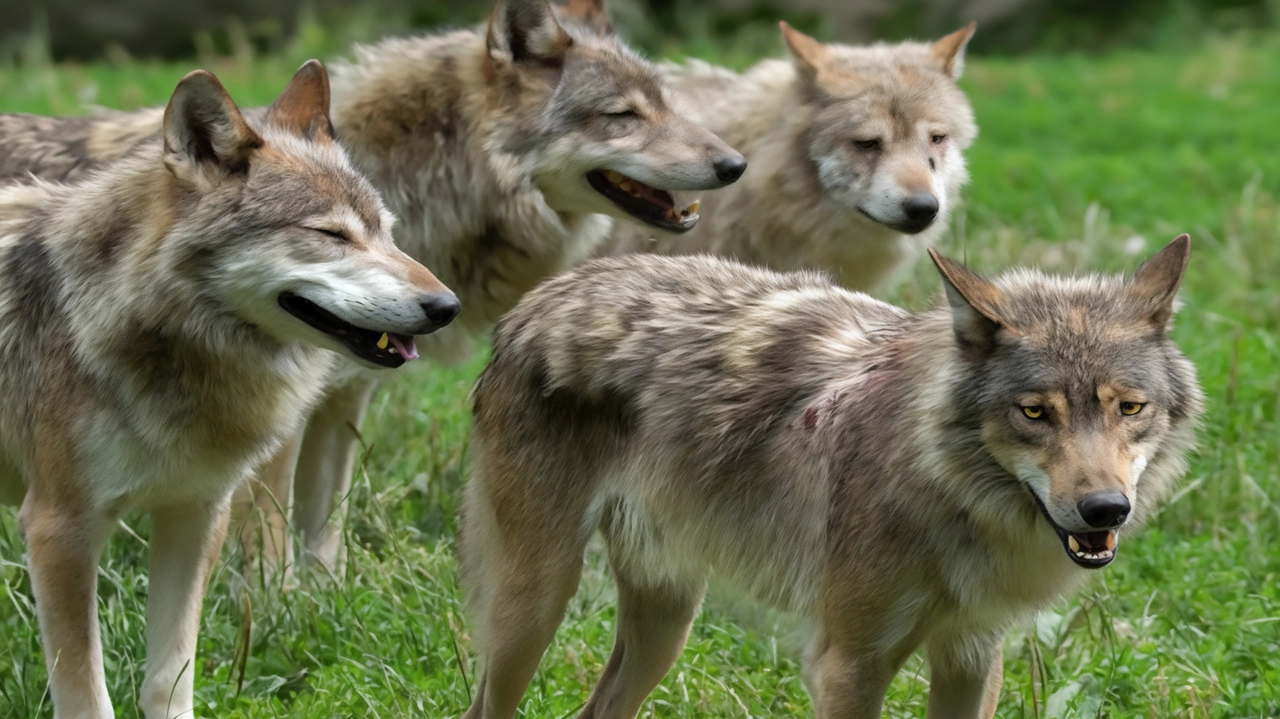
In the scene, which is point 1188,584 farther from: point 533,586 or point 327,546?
point 327,546

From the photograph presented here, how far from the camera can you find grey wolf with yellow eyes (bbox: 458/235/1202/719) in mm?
3434

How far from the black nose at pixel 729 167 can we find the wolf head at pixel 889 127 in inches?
28.2

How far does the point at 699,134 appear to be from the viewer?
5.80 meters

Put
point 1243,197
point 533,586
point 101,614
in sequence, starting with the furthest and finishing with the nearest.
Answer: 1. point 1243,197
2. point 101,614
3. point 533,586

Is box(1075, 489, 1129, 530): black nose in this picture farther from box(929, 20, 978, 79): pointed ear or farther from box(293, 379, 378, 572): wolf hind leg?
Answer: box(929, 20, 978, 79): pointed ear

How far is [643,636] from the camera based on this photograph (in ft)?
14.5

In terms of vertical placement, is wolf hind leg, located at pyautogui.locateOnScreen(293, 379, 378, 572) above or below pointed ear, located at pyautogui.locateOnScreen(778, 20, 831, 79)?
below

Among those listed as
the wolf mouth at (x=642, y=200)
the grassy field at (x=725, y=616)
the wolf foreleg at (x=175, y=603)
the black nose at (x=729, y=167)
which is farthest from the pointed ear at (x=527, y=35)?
the wolf foreleg at (x=175, y=603)

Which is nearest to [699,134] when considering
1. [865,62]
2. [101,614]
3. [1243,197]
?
[865,62]

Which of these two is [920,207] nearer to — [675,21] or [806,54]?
[806,54]

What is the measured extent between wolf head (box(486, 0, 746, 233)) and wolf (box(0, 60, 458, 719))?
1.60m

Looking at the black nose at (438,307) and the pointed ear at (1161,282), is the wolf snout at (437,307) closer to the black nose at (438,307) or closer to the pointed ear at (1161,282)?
the black nose at (438,307)

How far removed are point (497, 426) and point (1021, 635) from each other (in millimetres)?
1888

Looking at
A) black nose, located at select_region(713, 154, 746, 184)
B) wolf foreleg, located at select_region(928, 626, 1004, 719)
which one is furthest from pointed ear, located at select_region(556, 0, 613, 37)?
wolf foreleg, located at select_region(928, 626, 1004, 719)
